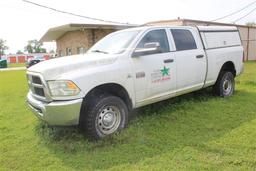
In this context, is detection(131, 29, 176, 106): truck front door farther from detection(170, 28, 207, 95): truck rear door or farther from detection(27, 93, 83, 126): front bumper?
detection(27, 93, 83, 126): front bumper

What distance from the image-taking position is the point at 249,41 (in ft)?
82.7

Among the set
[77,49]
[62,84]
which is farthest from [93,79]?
[77,49]

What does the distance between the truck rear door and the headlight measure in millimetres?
2401

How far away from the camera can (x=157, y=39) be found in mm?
5570

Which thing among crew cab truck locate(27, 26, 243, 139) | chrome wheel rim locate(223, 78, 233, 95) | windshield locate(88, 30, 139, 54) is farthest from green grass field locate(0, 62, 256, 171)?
windshield locate(88, 30, 139, 54)

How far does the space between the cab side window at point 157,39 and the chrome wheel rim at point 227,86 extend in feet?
8.33

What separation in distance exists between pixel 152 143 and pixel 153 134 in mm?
387

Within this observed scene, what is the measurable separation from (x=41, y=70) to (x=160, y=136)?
2.27 m

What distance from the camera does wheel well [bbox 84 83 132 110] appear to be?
15.2ft

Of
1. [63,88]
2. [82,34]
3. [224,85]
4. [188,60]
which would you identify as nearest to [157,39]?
[188,60]

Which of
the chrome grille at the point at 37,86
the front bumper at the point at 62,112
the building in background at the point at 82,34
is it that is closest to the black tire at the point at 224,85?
the front bumper at the point at 62,112

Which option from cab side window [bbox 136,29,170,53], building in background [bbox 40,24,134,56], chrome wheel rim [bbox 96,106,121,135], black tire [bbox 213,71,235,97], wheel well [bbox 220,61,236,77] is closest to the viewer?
chrome wheel rim [bbox 96,106,121,135]

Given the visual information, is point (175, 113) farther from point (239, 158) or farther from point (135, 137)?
point (239, 158)

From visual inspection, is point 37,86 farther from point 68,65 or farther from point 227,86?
point 227,86
